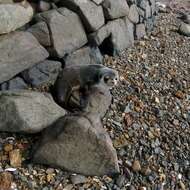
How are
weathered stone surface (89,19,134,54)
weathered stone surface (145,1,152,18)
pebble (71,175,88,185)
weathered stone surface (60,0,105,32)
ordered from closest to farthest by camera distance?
pebble (71,175,88,185), weathered stone surface (60,0,105,32), weathered stone surface (89,19,134,54), weathered stone surface (145,1,152,18)

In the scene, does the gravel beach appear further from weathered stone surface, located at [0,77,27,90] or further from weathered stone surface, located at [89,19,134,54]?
weathered stone surface, located at [0,77,27,90]

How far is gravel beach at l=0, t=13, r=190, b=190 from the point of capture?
13.3 ft

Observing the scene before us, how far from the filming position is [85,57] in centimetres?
598

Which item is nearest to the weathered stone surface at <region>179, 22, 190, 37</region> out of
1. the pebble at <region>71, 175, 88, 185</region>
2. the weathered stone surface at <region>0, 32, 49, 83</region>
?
the weathered stone surface at <region>0, 32, 49, 83</region>

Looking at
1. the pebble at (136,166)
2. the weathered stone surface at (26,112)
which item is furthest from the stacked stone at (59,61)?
the pebble at (136,166)

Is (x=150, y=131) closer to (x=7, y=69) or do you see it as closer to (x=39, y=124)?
(x=39, y=124)

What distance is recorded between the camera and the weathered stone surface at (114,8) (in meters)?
6.46

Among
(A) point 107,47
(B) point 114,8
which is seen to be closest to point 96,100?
(A) point 107,47

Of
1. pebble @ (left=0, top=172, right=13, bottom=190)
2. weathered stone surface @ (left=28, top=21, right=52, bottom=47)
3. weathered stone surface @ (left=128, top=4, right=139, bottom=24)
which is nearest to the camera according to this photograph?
pebble @ (left=0, top=172, right=13, bottom=190)

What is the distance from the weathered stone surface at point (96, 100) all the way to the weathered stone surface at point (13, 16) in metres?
1.12

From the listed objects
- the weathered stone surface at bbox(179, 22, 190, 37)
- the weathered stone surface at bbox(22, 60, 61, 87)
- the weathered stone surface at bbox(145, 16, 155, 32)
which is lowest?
the weathered stone surface at bbox(179, 22, 190, 37)

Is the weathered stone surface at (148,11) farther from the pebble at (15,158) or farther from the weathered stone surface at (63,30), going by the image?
the pebble at (15,158)

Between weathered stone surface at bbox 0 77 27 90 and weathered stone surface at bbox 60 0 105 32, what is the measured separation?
4.59 feet

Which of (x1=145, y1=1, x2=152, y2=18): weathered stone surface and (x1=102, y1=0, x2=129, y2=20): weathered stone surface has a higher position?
(x1=102, y1=0, x2=129, y2=20): weathered stone surface
